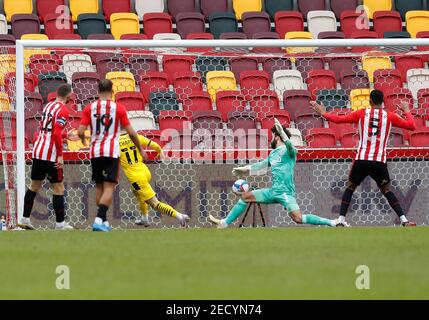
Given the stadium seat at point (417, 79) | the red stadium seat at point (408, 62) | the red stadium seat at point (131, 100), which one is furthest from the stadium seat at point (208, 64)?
the stadium seat at point (417, 79)

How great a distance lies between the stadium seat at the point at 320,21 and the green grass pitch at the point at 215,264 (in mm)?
11025

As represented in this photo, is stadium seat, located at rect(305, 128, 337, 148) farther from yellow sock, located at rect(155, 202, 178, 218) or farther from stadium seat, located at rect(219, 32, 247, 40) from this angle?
stadium seat, located at rect(219, 32, 247, 40)

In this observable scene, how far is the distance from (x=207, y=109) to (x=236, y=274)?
9.65 metres

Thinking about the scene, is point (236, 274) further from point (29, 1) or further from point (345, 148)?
point (29, 1)

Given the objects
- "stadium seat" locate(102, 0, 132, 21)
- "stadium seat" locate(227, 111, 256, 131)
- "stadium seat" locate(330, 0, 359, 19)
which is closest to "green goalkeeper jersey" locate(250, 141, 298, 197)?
"stadium seat" locate(227, 111, 256, 131)

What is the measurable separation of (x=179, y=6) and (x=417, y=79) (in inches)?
267

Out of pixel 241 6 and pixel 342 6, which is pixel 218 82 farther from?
→ pixel 342 6

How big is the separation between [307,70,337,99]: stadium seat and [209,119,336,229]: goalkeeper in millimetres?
3193

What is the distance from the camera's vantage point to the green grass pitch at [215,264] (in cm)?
769

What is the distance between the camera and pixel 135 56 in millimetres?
18594

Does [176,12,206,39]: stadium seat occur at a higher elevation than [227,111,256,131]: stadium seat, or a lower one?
higher

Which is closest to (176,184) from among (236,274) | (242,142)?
(242,142)

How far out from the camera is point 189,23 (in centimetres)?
2291

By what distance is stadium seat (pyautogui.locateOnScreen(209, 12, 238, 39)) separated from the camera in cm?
2303
